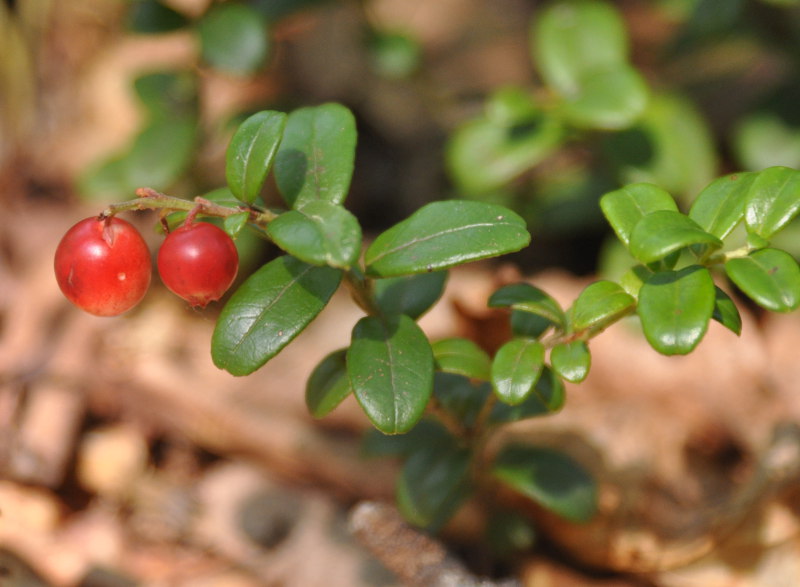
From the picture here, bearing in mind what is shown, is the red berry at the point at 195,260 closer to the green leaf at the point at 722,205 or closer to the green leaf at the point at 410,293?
the green leaf at the point at 410,293

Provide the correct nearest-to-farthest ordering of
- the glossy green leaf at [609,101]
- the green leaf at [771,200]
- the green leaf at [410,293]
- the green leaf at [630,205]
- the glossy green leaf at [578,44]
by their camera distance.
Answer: the green leaf at [771,200] → the green leaf at [630,205] → the green leaf at [410,293] → the glossy green leaf at [609,101] → the glossy green leaf at [578,44]

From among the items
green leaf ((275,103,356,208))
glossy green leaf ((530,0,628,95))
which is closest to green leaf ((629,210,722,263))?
green leaf ((275,103,356,208))

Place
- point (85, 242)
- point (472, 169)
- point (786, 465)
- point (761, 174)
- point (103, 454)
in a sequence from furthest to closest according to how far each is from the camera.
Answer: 1. point (472, 169)
2. point (103, 454)
3. point (786, 465)
4. point (761, 174)
5. point (85, 242)

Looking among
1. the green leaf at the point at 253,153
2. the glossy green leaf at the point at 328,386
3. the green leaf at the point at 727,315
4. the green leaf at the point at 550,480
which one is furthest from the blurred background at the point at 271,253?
the green leaf at the point at 253,153

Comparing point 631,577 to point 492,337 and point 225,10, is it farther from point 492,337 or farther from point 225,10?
point 225,10

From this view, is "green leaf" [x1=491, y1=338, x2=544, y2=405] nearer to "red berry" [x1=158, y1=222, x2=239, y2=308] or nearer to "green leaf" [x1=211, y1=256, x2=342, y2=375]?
"green leaf" [x1=211, y1=256, x2=342, y2=375]

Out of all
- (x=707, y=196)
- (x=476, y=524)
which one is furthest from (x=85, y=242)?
(x=476, y=524)
